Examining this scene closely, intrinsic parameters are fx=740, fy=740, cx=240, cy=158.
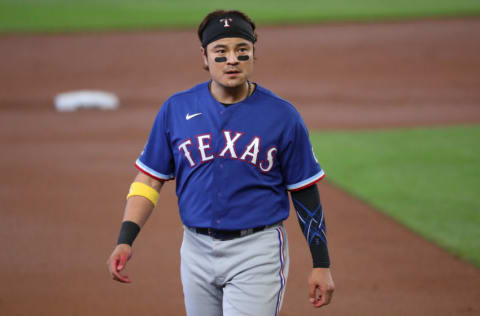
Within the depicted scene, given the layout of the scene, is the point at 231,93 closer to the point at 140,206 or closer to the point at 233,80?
the point at 233,80

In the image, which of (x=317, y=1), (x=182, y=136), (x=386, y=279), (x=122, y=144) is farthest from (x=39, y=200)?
(x=317, y=1)

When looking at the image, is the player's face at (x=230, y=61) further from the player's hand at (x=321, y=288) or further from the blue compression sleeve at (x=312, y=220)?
the player's hand at (x=321, y=288)

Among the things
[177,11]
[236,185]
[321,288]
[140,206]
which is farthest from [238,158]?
[177,11]

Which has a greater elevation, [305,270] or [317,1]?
[317,1]

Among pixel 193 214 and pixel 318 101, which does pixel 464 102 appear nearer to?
pixel 318 101

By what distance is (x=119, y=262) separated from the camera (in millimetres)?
3318

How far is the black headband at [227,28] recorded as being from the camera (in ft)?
11.0

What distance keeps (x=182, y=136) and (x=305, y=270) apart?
349cm

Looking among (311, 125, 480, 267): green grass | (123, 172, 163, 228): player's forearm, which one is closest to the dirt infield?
(311, 125, 480, 267): green grass

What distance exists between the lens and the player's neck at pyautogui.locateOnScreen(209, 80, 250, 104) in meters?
3.40

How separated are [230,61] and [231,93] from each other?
0.56 feet

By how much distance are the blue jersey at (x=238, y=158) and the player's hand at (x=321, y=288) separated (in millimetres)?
312

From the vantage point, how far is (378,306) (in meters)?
5.70

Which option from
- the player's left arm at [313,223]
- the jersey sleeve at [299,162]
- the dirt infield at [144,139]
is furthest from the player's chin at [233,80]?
the dirt infield at [144,139]
